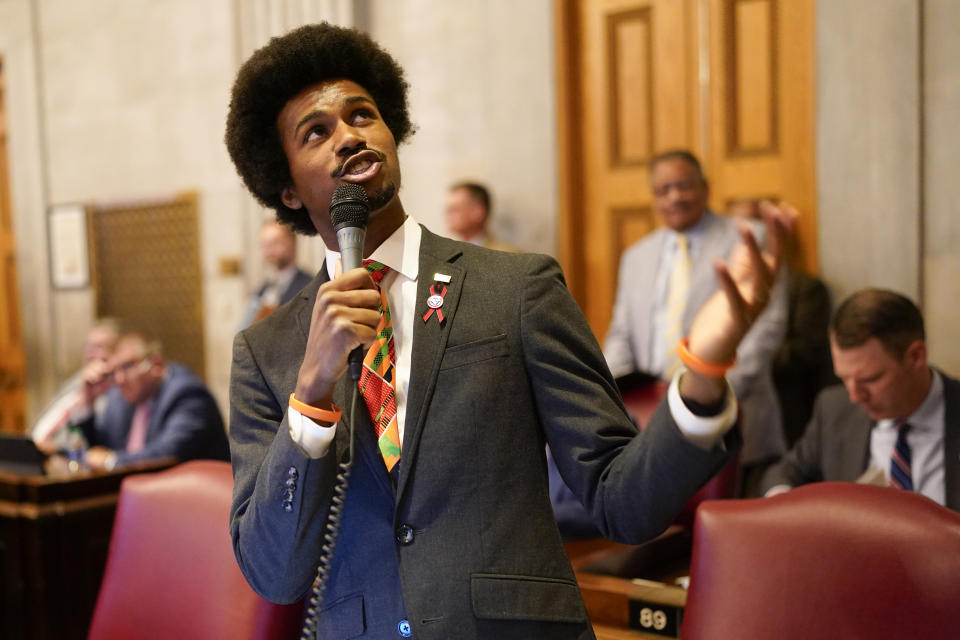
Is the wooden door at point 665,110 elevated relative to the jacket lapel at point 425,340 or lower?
elevated

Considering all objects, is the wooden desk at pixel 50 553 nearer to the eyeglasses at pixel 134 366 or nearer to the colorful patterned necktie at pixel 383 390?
the eyeglasses at pixel 134 366

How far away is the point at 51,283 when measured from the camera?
7.67 meters

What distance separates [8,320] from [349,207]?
7900mm

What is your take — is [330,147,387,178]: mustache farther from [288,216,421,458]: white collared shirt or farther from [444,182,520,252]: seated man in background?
[444,182,520,252]: seated man in background

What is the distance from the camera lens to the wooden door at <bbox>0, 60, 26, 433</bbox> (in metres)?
8.02

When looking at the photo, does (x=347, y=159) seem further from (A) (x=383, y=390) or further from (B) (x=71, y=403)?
(B) (x=71, y=403)

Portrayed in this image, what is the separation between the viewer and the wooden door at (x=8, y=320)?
8016 millimetres

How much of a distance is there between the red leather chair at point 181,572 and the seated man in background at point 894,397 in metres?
1.52

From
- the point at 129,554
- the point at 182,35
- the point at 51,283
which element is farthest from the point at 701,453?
the point at 51,283

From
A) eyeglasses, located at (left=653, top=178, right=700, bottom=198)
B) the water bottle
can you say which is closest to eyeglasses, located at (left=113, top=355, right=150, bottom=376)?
the water bottle

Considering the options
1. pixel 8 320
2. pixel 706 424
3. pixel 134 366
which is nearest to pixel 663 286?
pixel 134 366

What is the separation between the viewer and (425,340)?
1.31m

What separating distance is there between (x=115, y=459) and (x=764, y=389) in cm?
253

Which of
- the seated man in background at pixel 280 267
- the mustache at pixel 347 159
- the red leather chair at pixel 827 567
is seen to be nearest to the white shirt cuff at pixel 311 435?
the mustache at pixel 347 159
